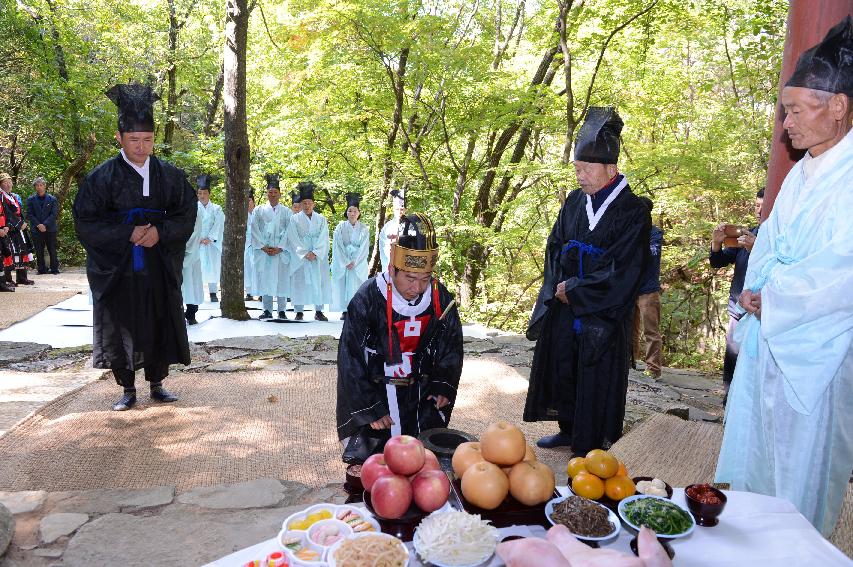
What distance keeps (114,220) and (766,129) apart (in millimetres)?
12085

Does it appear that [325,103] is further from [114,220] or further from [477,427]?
[477,427]

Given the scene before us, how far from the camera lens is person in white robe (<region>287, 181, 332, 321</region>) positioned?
410 inches

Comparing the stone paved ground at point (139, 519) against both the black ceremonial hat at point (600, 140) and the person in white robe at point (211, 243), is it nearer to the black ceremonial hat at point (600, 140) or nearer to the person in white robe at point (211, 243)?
the black ceremonial hat at point (600, 140)

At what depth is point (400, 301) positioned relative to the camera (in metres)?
3.15

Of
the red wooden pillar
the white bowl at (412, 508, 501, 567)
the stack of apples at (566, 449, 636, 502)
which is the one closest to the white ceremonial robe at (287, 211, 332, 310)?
the red wooden pillar

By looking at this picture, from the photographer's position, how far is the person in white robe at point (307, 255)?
1041cm

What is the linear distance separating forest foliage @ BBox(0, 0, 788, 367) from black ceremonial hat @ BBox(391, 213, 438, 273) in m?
7.61

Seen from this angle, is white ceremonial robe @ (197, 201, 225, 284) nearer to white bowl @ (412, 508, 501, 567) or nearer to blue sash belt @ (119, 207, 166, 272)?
blue sash belt @ (119, 207, 166, 272)

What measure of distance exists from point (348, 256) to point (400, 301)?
795 centimetres

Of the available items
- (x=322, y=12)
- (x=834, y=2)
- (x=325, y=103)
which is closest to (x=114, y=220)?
(x=834, y=2)

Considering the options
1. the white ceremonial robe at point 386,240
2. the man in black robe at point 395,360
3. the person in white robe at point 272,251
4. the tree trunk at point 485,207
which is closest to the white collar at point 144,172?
the man in black robe at point 395,360

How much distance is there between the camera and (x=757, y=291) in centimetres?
290

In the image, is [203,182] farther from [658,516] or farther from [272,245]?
[658,516]

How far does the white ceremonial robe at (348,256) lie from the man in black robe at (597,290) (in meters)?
6.99
